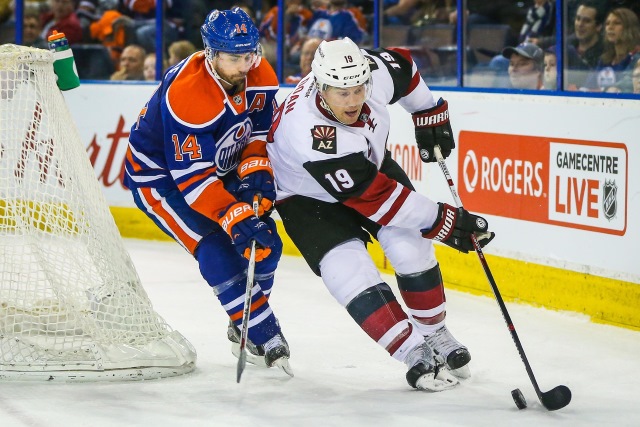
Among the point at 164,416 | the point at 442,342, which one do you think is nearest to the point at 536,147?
the point at 442,342

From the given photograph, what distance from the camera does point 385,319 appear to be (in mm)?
3250

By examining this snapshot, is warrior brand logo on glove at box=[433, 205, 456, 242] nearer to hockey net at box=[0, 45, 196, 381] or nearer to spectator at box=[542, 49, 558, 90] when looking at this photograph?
hockey net at box=[0, 45, 196, 381]

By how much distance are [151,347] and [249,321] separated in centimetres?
32

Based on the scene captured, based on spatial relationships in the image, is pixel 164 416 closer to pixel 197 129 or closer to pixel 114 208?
pixel 197 129

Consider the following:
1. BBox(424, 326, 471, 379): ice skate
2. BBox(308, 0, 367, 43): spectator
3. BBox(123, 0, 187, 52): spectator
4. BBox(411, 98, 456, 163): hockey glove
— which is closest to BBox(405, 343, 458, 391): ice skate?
BBox(424, 326, 471, 379): ice skate

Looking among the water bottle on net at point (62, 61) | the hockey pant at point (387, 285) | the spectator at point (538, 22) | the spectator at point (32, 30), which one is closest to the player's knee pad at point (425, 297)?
the hockey pant at point (387, 285)

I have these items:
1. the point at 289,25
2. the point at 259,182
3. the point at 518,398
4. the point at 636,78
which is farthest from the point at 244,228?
the point at 289,25

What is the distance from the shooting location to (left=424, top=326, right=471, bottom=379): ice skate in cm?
344

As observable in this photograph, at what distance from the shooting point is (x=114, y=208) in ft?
21.1

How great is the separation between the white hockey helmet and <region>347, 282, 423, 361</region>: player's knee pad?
60 cm

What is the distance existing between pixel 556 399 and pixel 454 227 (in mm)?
559

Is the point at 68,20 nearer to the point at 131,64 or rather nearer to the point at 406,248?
the point at 131,64

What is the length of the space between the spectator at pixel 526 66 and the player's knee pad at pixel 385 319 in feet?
5.81

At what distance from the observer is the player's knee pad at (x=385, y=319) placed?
128 inches
